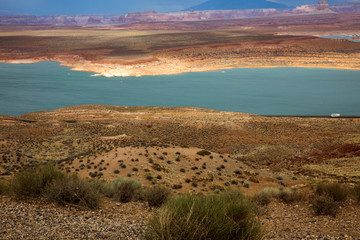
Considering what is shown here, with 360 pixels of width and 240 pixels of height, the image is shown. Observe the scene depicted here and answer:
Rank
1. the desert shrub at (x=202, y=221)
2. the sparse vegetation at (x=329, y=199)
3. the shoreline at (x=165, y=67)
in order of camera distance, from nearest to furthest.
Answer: the desert shrub at (x=202, y=221)
the sparse vegetation at (x=329, y=199)
the shoreline at (x=165, y=67)

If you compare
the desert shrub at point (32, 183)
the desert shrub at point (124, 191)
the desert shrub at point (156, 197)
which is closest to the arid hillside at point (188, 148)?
the desert shrub at point (124, 191)

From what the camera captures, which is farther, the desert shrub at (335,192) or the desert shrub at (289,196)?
the desert shrub at (289,196)

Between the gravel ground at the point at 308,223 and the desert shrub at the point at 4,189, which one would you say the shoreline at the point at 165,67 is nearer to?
the desert shrub at the point at 4,189

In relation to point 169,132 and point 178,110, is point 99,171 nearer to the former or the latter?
point 169,132

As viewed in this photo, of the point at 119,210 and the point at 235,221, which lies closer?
the point at 235,221

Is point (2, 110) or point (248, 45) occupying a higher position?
point (248, 45)

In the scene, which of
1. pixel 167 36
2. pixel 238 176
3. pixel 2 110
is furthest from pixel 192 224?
pixel 167 36
